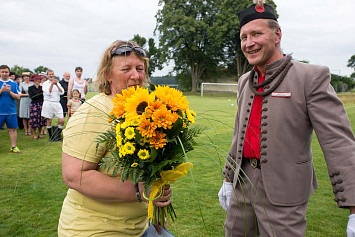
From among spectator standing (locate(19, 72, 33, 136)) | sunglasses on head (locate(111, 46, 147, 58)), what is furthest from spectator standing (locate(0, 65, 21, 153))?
sunglasses on head (locate(111, 46, 147, 58))

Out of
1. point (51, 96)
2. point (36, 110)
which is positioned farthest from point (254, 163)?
point (36, 110)

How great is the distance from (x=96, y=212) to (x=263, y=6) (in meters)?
1.95

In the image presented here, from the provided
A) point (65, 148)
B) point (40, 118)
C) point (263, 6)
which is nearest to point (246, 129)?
point (263, 6)

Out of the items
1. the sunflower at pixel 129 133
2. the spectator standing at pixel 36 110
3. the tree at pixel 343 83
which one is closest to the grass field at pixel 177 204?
the sunflower at pixel 129 133

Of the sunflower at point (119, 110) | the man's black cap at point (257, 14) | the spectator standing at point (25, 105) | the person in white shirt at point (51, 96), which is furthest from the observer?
the spectator standing at point (25, 105)

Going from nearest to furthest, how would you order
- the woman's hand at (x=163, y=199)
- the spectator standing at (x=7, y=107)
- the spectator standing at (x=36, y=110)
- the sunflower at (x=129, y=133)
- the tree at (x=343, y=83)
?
1. the sunflower at (x=129, y=133)
2. the woman's hand at (x=163, y=199)
3. the spectator standing at (x=7, y=107)
4. the spectator standing at (x=36, y=110)
5. the tree at (x=343, y=83)

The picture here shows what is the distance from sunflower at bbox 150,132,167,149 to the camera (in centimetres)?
144

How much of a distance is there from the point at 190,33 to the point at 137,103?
46.9 m

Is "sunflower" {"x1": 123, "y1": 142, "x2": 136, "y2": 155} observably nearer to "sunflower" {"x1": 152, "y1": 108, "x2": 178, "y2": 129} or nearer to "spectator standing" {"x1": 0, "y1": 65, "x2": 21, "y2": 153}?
"sunflower" {"x1": 152, "y1": 108, "x2": 178, "y2": 129}

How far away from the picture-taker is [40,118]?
9.68 metres

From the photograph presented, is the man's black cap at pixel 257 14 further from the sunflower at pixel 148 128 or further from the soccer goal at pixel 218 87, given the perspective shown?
the soccer goal at pixel 218 87

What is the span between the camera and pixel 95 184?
1684 millimetres

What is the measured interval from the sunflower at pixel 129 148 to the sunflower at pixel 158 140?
95 millimetres

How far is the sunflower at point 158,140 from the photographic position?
144cm
